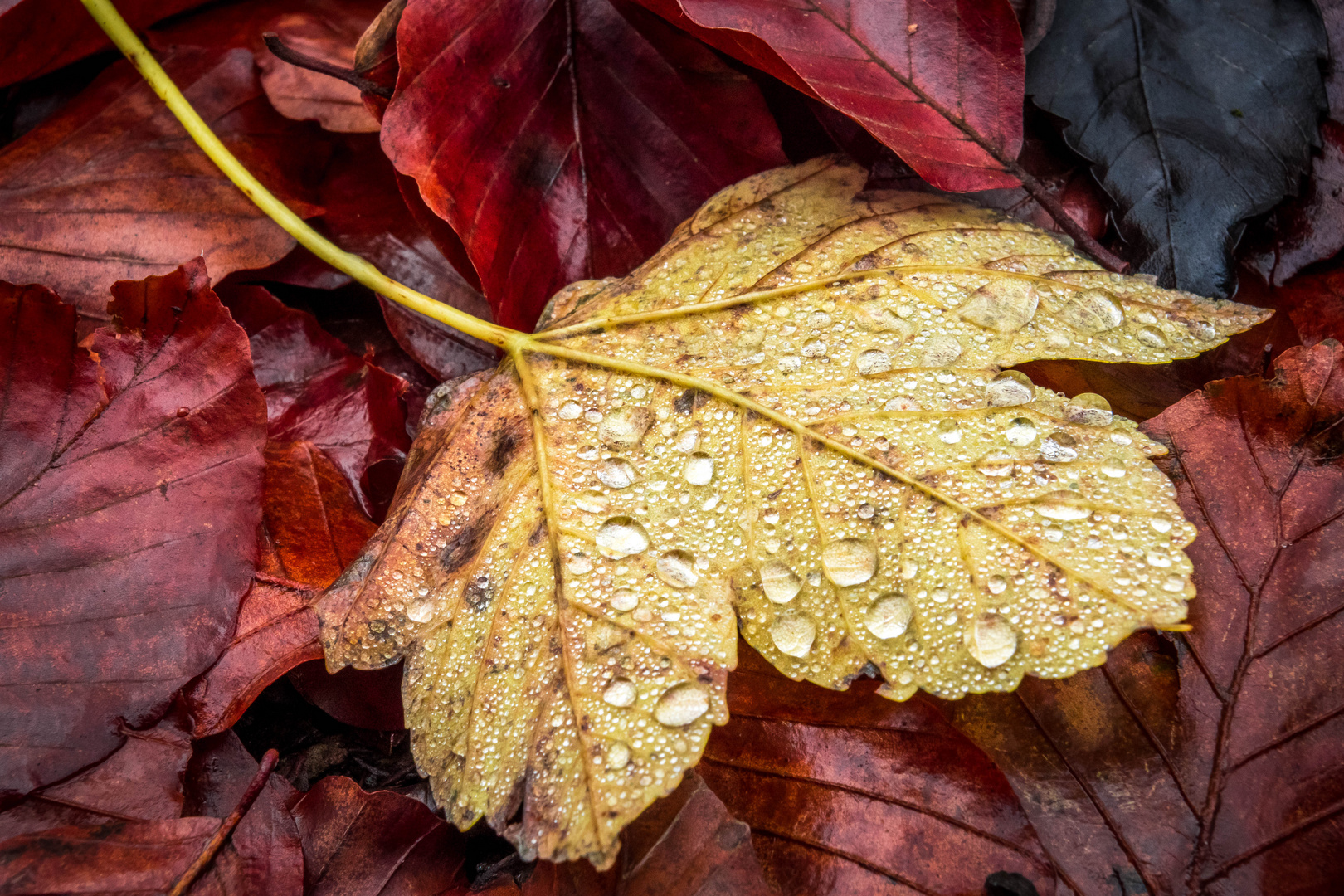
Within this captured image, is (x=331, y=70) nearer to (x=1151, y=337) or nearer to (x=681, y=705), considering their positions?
(x=681, y=705)

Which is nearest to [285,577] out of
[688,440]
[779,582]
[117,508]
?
[117,508]

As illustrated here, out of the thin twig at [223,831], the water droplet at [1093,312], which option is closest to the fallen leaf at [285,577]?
the thin twig at [223,831]

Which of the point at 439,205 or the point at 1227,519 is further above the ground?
the point at 439,205

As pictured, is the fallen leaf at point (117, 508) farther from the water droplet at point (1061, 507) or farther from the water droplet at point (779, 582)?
the water droplet at point (1061, 507)

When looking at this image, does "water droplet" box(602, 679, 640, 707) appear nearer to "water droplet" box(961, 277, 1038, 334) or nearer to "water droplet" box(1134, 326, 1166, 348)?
"water droplet" box(961, 277, 1038, 334)

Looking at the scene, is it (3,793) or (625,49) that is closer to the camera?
(3,793)

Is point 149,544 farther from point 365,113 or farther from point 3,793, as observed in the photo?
point 365,113

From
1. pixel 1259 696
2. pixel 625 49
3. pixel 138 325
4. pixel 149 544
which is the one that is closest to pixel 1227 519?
pixel 1259 696

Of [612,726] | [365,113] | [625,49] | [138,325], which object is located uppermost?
[625,49]
